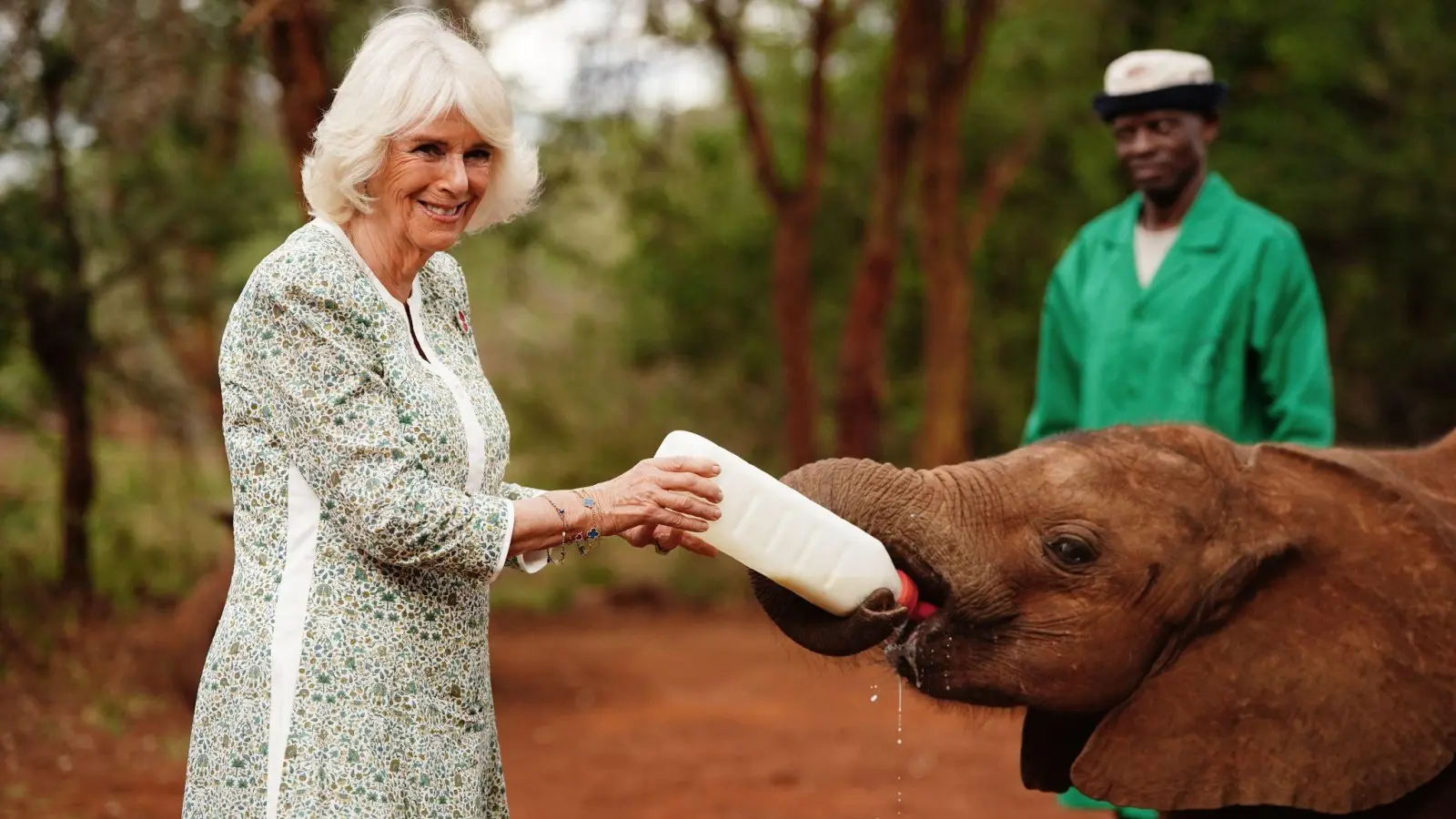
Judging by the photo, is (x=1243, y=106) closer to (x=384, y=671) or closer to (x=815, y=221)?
(x=815, y=221)

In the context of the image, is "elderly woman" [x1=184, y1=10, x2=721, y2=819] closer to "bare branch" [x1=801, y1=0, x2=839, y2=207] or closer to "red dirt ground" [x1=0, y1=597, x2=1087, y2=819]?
"red dirt ground" [x1=0, y1=597, x2=1087, y2=819]

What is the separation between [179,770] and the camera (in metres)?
8.31

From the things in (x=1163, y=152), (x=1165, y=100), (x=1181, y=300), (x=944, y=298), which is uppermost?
(x=1165, y=100)

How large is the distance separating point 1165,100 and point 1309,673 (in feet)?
7.00

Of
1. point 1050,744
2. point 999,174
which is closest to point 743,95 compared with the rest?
point 999,174

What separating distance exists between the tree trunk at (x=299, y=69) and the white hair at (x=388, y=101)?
5.86 m

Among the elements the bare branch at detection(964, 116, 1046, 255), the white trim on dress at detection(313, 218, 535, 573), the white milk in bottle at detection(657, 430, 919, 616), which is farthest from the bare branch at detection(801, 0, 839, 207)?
the white trim on dress at detection(313, 218, 535, 573)

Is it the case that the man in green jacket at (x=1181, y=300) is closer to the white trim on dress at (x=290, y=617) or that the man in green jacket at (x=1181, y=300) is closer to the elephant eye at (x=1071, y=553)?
the elephant eye at (x=1071, y=553)

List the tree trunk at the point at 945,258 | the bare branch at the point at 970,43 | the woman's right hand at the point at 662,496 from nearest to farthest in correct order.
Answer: the woman's right hand at the point at 662,496 → the bare branch at the point at 970,43 → the tree trunk at the point at 945,258

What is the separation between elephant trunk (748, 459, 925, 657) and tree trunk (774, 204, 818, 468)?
36.5 ft

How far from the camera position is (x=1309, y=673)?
375 centimetres

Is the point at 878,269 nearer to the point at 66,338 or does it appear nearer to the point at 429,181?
the point at 66,338

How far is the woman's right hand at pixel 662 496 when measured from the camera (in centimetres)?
332

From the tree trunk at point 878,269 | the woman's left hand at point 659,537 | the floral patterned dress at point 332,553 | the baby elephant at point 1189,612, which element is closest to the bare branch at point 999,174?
the tree trunk at point 878,269
